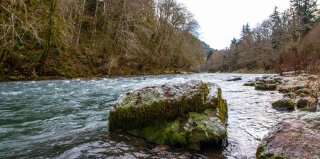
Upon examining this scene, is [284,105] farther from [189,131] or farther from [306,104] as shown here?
[189,131]

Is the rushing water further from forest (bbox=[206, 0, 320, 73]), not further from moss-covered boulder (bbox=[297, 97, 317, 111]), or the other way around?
forest (bbox=[206, 0, 320, 73])

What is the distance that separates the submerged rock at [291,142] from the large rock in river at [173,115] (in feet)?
3.37

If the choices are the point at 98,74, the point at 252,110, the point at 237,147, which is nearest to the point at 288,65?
the point at 98,74

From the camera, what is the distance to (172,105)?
5934mm

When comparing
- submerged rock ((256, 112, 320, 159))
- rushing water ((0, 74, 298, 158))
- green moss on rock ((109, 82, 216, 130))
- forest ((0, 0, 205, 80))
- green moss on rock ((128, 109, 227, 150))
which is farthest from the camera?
forest ((0, 0, 205, 80))

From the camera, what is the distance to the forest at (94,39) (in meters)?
19.8

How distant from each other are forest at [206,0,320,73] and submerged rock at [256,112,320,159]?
18517 millimetres

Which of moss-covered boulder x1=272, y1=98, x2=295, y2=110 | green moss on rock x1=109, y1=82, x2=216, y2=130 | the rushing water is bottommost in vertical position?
the rushing water

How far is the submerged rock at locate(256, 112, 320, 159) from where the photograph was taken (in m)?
4.00

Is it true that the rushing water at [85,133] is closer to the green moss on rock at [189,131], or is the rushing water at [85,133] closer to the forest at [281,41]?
the green moss on rock at [189,131]

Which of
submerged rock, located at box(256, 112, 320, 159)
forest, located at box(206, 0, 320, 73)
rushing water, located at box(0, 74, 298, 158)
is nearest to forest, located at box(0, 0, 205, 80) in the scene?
rushing water, located at box(0, 74, 298, 158)

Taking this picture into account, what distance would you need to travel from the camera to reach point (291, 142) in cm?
423

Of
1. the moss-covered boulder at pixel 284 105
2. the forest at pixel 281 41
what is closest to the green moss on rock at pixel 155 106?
the moss-covered boulder at pixel 284 105

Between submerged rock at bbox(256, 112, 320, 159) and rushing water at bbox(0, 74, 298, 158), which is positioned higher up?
submerged rock at bbox(256, 112, 320, 159)
